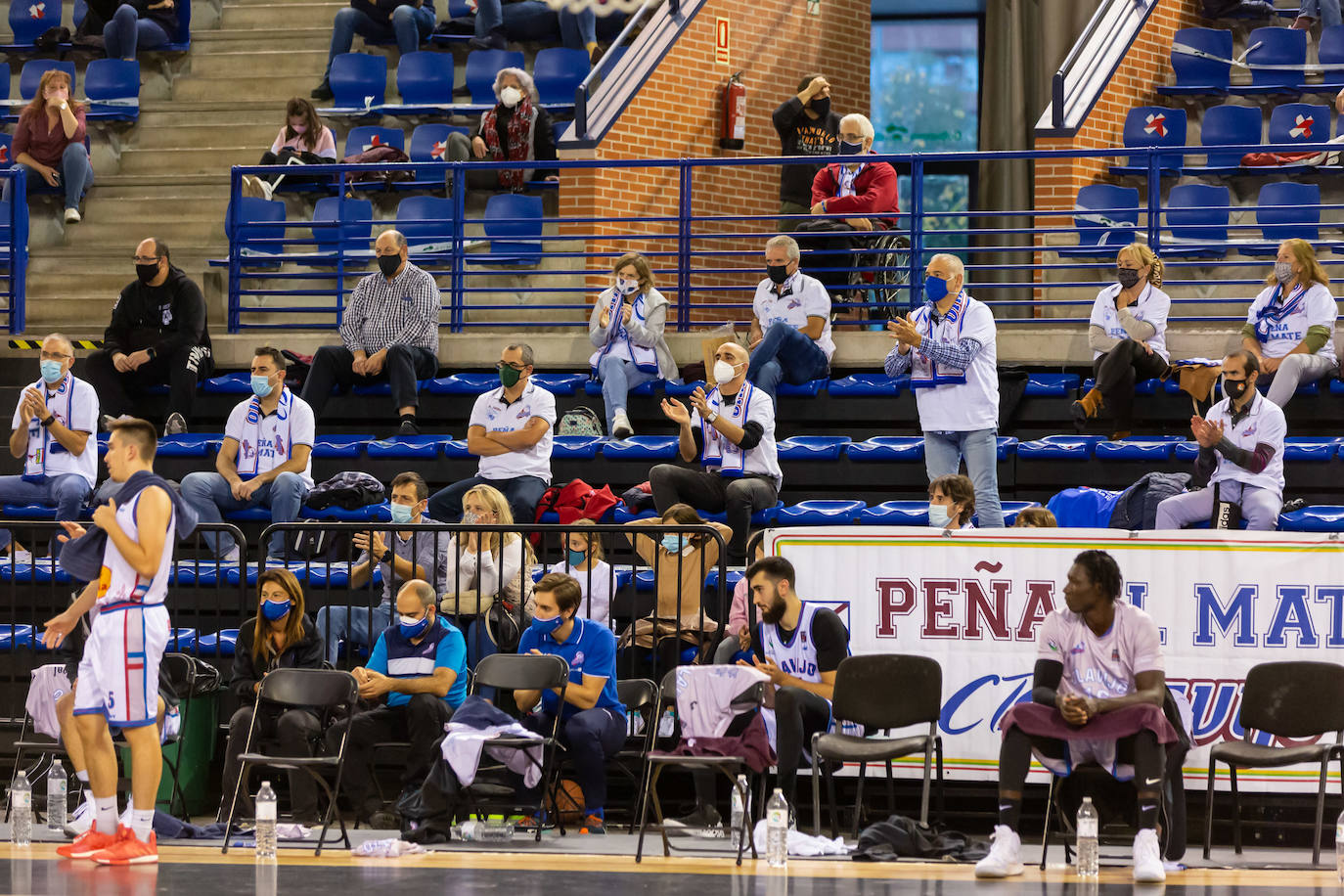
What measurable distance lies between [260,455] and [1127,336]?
18.8ft

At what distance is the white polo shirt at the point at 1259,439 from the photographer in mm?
11102

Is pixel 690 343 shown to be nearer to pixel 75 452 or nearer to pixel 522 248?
pixel 522 248

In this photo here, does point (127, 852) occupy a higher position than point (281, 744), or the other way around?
point (281, 744)

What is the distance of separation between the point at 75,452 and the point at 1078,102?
26.0ft

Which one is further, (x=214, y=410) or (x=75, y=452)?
(x=214, y=410)

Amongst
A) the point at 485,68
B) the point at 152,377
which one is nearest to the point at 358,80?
the point at 485,68

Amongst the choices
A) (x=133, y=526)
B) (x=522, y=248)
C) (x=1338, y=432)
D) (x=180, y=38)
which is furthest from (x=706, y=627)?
(x=180, y=38)

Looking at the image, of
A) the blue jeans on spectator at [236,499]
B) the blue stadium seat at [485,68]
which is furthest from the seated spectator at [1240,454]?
the blue stadium seat at [485,68]

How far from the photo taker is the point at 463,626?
433 inches

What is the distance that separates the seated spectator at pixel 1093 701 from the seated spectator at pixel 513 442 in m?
4.31

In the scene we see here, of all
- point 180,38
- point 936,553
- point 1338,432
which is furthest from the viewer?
point 180,38

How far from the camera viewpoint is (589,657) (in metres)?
9.96

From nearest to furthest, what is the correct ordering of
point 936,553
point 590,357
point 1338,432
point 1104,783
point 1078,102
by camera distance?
point 1104,783, point 936,553, point 1338,432, point 590,357, point 1078,102

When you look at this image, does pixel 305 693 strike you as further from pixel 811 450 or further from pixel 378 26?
pixel 378 26
